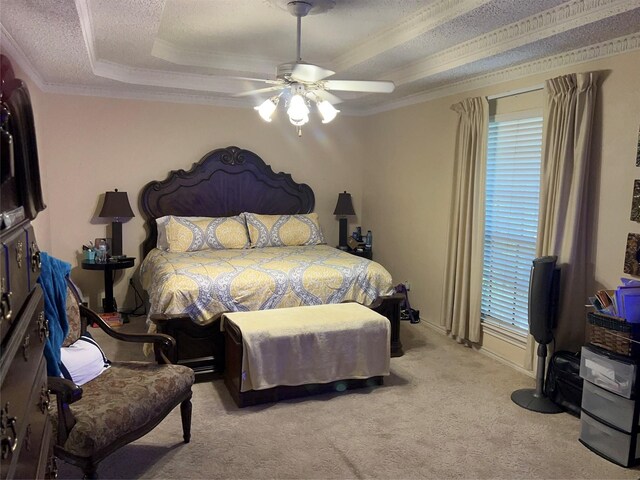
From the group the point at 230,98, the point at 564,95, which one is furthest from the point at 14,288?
the point at 230,98

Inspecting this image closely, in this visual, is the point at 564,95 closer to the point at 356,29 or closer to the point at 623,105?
the point at 623,105

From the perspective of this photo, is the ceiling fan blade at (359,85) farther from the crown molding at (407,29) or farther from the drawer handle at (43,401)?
the drawer handle at (43,401)

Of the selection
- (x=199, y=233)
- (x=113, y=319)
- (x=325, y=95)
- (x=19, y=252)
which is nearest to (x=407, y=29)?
(x=325, y=95)

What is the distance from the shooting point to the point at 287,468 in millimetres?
2516

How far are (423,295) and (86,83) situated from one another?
388cm

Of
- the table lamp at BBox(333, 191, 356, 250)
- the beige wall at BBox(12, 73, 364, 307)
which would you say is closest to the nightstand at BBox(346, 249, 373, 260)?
the table lamp at BBox(333, 191, 356, 250)

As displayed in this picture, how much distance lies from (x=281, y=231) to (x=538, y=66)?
9.30 ft

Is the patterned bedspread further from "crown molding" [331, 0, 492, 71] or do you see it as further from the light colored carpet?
"crown molding" [331, 0, 492, 71]

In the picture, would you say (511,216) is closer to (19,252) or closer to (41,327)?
(41,327)

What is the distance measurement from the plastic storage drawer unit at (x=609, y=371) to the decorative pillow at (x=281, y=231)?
3.07m

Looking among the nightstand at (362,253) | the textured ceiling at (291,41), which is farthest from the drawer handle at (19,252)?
the nightstand at (362,253)

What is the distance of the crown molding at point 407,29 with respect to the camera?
3.01m

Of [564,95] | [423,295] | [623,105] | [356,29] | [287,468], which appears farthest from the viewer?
[423,295]

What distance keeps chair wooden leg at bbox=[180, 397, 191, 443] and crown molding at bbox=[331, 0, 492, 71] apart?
2.75m
